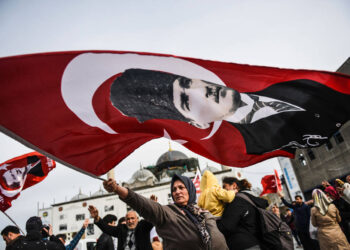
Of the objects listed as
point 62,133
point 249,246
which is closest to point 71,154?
point 62,133

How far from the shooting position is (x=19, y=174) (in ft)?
16.9

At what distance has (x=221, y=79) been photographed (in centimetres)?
300

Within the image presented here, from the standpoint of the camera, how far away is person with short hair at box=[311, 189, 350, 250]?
496 cm

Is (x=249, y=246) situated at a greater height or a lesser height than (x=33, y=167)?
lesser

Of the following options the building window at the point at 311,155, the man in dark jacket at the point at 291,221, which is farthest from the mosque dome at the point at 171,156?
the man in dark jacket at the point at 291,221

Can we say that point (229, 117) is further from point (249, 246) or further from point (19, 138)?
point (19, 138)

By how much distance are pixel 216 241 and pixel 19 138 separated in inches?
74.2

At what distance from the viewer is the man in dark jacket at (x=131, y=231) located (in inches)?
109

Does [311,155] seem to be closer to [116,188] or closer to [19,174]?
[19,174]

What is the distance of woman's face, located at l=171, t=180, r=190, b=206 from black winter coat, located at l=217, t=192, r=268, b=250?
0.74m

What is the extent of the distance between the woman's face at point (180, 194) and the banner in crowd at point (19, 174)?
4.16m

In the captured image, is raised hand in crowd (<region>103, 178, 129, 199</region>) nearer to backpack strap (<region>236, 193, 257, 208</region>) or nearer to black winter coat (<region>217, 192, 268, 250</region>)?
black winter coat (<region>217, 192, 268, 250</region>)

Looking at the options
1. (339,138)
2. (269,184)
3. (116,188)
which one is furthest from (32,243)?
(339,138)

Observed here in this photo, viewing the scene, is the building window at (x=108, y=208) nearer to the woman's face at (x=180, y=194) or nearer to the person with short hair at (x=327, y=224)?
the person with short hair at (x=327, y=224)
